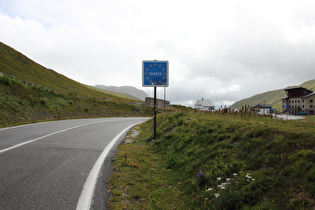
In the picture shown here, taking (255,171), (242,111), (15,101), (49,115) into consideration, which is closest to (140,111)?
(49,115)

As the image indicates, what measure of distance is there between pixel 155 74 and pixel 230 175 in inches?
258

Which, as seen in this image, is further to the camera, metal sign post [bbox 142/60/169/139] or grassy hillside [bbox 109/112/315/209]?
metal sign post [bbox 142/60/169/139]

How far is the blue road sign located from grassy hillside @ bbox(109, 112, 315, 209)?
4258mm

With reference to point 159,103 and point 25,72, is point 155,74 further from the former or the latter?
point 25,72

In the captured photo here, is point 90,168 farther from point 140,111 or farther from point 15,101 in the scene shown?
Result: point 140,111

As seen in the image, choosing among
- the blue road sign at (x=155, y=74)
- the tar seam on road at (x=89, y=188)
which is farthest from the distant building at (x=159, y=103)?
the tar seam on road at (x=89, y=188)

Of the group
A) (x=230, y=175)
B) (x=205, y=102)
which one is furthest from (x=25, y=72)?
(x=205, y=102)

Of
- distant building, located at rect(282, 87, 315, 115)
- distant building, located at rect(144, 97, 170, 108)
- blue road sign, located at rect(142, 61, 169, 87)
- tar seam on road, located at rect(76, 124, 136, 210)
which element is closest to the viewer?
tar seam on road, located at rect(76, 124, 136, 210)

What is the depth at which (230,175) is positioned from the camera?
3.66 metres

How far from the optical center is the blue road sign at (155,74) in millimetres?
9203

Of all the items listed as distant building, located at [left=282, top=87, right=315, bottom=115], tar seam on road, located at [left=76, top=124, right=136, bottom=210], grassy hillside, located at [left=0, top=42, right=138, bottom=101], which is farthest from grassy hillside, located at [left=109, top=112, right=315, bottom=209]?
distant building, located at [left=282, top=87, right=315, bottom=115]

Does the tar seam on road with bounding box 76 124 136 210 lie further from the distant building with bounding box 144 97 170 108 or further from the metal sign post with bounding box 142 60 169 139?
the distant building with bounding box 144 97 170 108

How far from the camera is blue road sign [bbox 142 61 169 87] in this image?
30.2 ft

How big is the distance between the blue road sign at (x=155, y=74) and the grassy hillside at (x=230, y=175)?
4.26 meters
